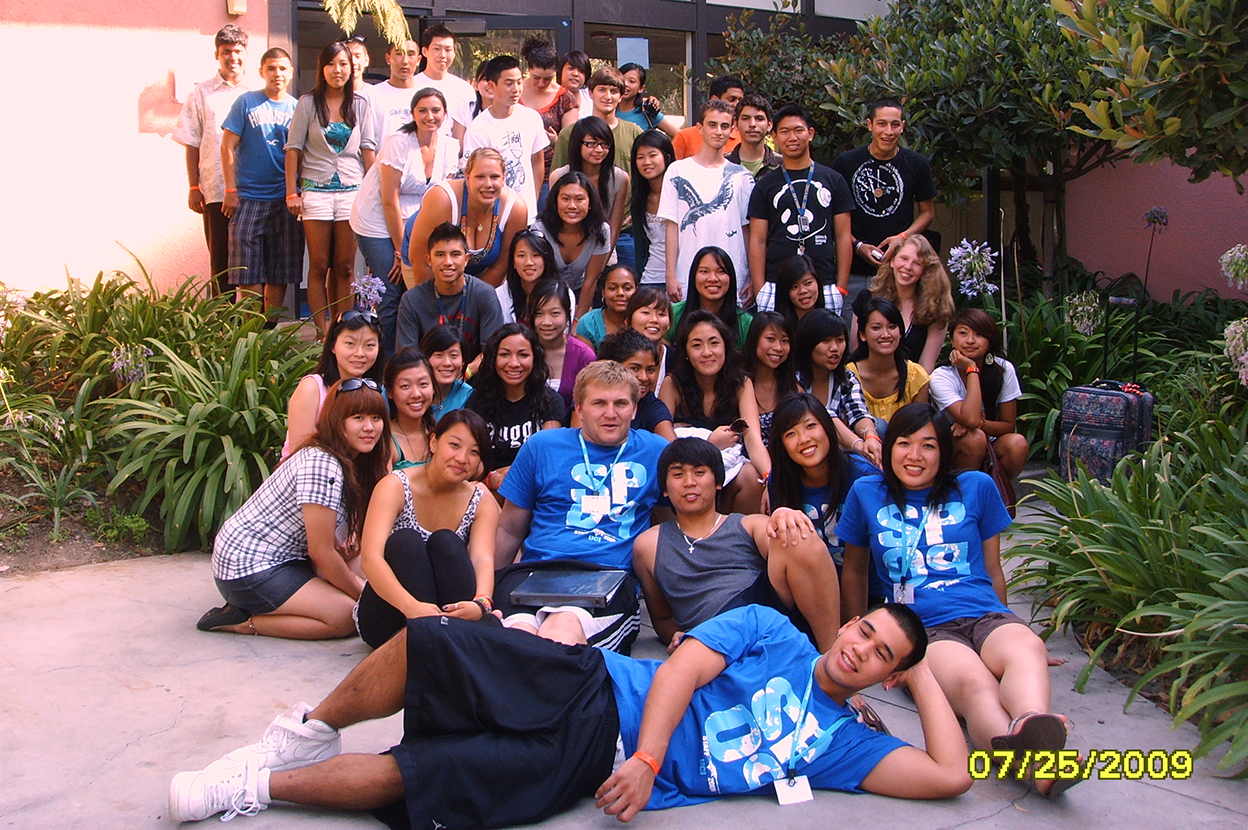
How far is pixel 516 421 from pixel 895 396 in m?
1.73

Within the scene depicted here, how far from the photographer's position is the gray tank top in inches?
148

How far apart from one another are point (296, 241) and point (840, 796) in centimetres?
529

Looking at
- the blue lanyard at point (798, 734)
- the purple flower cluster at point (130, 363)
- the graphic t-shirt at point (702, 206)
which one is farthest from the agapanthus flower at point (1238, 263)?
the purple flower cluster at point (130, 363)

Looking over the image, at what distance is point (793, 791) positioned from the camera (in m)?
2.91

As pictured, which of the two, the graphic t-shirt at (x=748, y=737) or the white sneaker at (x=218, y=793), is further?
the graphic t-shirt at (x=748, y=737)

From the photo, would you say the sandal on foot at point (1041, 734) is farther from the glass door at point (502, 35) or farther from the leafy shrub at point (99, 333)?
the glass door at point (502, 35)

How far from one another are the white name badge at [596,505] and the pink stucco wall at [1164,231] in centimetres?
621

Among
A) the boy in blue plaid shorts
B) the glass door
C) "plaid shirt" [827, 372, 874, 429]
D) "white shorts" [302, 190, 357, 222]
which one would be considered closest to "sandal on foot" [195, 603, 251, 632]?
"plaid shirt" [827, 372, 874, 429]

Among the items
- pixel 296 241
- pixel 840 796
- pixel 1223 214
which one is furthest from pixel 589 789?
pixel 1223 214

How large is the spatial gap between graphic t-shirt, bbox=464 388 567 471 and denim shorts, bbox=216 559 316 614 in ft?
3.25

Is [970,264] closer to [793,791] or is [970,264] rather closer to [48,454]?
[793,791]

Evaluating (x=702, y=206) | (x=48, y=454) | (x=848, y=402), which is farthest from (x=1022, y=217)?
(x=48, y=454)

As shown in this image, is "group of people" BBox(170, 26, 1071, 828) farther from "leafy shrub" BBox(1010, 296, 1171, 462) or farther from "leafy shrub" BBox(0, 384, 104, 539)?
"leafy shrub" BBox(0, 384, 104, 539)

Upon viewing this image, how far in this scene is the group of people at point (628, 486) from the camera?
9.27 feet
